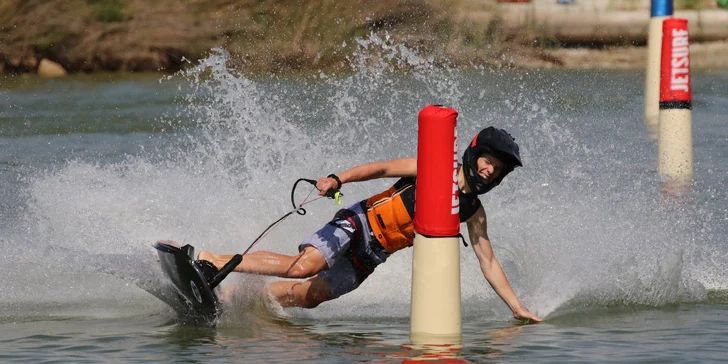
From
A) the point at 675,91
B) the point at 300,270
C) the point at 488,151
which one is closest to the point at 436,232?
the point at 488,151

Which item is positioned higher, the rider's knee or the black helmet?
the black helmet

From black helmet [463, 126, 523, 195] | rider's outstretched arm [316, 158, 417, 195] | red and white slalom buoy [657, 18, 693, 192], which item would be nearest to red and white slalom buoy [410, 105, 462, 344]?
black helmet [463, 126, 523, 195]

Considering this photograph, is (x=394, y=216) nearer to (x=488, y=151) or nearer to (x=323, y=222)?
(x=488, y=151)

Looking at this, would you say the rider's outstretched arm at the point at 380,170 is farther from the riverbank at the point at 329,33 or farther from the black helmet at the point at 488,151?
the riverbank at the point at 329,33

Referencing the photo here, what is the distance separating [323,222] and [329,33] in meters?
15.2

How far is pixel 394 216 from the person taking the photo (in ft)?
24.0

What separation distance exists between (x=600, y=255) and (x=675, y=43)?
339cm

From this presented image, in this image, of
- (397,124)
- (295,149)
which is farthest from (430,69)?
(295,149)

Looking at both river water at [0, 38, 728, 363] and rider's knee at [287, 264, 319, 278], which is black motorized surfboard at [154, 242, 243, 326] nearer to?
river water at [0, 38, 728, 363]

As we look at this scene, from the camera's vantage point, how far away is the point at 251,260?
7.30 meters

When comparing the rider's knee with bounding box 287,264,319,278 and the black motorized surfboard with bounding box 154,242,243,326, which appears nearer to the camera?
the black motorized surfboard with bounding box 154,242,243,326

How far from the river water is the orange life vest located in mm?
523

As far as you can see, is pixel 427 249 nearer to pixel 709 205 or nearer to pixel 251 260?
pixel 251 260

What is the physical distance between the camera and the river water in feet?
23.1
